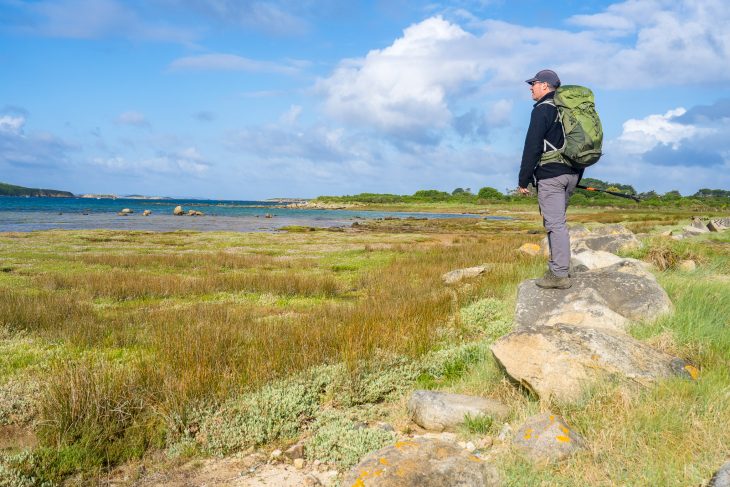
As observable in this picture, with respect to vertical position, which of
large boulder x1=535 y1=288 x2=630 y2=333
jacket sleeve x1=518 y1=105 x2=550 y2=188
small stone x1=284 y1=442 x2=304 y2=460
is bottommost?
small stone x1=284 y1=442 x2=304 y2=460

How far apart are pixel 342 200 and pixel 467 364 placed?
18940 centimetres

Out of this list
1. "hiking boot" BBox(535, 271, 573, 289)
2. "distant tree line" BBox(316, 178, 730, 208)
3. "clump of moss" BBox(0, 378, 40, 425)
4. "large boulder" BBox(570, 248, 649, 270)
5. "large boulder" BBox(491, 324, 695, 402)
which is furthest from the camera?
"distant tree line" BBox(316, 178, 730, 208)

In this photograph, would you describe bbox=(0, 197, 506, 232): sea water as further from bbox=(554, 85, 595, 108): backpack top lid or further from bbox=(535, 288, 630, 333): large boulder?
bbox=(554, 85, 595, 108): backpack top lid

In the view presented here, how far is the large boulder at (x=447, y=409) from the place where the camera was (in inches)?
200

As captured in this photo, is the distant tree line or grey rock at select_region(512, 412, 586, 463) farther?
the distant tree line

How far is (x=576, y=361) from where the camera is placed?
5039 mm

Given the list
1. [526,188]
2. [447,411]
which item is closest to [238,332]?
[447,411]

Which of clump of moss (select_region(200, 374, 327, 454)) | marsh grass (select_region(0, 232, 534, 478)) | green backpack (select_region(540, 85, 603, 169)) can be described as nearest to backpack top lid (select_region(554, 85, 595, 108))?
green backpack (select_region(540, 85, 603, 169))

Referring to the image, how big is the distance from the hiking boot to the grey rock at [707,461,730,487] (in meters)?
4.51

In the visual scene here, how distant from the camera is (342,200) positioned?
195 m

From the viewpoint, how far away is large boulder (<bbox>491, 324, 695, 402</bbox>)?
489 centimetres

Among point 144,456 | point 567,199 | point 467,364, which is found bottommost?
point 144,456

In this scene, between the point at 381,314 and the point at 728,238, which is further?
the point at 728,238

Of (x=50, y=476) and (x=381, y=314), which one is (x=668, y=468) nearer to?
(x=50, y=476)
